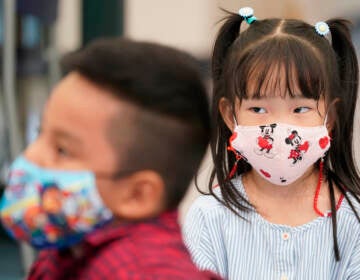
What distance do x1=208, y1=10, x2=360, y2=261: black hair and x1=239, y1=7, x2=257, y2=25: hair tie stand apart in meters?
0.01

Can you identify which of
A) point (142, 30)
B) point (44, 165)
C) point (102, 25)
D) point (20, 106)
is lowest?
point (20, 106)

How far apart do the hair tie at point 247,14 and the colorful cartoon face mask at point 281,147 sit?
0.85ft

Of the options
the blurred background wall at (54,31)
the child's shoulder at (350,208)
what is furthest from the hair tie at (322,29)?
the blurred background wall at (54,31)

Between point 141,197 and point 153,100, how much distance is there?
156 mm

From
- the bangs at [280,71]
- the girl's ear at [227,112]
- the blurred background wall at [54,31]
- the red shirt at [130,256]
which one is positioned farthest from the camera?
the blurred background wall at [54,31]

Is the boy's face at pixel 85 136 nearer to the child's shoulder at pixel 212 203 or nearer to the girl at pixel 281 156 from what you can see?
the girl at pixel 281 156

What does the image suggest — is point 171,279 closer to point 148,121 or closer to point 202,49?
point 148,121

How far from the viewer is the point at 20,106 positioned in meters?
4.05

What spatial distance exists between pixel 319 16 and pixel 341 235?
2213mm

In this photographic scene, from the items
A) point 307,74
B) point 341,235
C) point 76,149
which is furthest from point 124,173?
point 341,235

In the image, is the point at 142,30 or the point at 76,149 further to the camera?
the point at 142,30

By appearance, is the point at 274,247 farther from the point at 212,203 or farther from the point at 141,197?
the point at 141,197

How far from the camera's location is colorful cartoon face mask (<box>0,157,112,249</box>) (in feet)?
3.81

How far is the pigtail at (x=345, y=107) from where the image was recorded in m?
1.62
